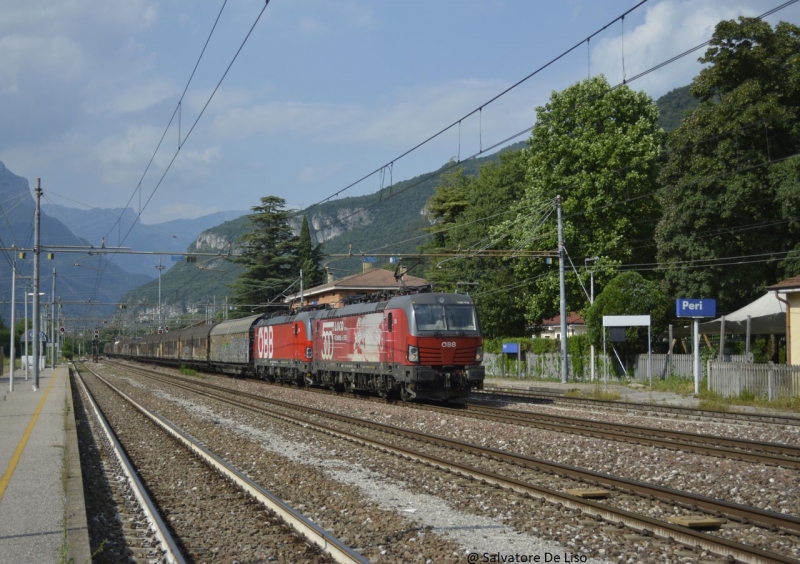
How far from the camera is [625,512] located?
27.4 feet

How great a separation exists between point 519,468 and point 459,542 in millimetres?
4287

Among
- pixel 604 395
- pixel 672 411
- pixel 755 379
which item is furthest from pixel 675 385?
pixel 672 411

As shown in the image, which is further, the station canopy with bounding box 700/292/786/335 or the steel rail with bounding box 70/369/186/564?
the station canopy with bounding box 700/292/786/335

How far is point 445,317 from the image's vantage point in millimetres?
23094

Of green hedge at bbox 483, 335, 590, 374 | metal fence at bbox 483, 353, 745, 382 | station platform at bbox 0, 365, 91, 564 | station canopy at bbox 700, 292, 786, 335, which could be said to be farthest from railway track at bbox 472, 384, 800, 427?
station platform at bbox 0, 365, 91, 564

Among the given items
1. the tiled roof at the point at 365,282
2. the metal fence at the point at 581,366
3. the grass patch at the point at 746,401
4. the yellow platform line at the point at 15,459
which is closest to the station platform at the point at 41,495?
the yellow platform line at the point at 15,459

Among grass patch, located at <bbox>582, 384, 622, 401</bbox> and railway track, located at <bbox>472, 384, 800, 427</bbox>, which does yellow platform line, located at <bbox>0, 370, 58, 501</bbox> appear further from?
grass patch, located at <bbox>582, 384, 622, 401</bbox>

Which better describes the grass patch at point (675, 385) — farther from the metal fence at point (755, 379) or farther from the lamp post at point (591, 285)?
the lamp post at point (591, 285)

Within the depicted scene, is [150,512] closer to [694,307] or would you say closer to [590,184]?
[694,307]

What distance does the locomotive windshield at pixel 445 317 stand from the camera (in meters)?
22.8

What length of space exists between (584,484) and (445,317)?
12744mm

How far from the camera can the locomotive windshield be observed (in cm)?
2277

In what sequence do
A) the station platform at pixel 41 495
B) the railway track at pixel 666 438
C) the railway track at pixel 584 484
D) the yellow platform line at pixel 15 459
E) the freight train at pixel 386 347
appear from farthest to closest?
the freight train at pixel 386 347
the railway track at pixel 666 438
the yellow platform line at pixel 15 459
the railway track at pixel 584 484
the station platform at pixel 41 495

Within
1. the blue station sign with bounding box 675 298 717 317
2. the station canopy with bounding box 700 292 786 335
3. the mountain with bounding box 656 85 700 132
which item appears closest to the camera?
the blue station sign with bounding box 675 298 717 317
